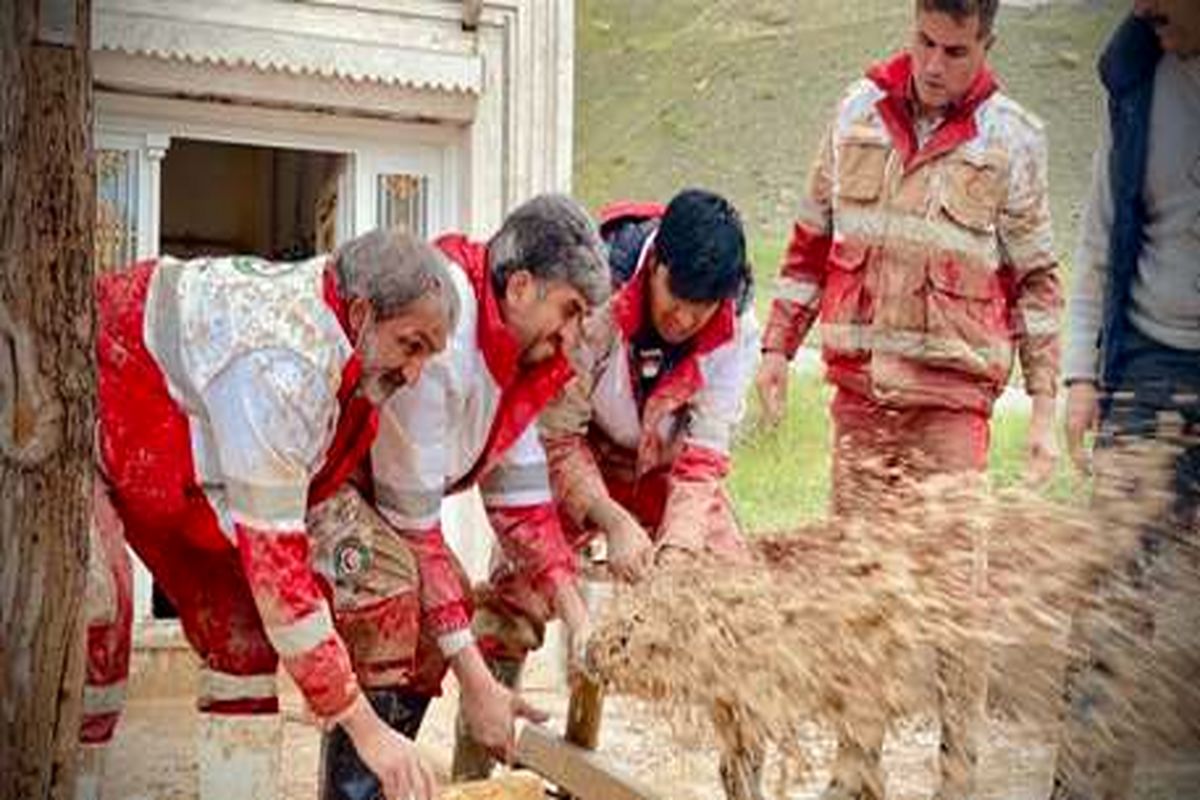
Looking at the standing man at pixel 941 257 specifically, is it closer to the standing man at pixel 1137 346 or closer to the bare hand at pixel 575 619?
the standing man at pixel 1137 346

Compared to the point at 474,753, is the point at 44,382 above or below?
above

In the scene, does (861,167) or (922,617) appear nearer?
(922,617)

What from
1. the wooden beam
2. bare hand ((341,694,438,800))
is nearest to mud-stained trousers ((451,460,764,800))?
bare hand ((341,694,438,800))

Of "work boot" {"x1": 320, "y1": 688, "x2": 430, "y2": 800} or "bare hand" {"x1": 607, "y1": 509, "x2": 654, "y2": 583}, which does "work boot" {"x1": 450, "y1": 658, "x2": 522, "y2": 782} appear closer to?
"bare hand" {"x1": 607, "y1": 509, "x2": 654, "y2": 583}

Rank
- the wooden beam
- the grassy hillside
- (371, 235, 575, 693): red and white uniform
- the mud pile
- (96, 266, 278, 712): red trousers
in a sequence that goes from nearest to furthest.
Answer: the mud pile
(96, 266, 278, 712): red trousers
(371, 235, 575, 693): red and white uniform
the wooden beam
the grassy hillside

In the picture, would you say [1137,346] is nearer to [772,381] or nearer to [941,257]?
[941,257]

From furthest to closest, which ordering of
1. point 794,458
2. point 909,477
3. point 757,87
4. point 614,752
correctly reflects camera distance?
1. point 757,87
2. point 794,458
3. point 614,752
4. point 909,477

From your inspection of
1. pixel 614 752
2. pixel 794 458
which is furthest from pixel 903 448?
pixel 794 458

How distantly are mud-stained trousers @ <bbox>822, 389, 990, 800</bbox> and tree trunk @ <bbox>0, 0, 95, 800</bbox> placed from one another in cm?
156

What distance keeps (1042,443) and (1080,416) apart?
0.79ft

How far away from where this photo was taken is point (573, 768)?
166 inches

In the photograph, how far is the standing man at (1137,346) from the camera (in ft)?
14.0

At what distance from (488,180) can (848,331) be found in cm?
349

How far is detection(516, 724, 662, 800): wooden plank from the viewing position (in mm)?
3992
